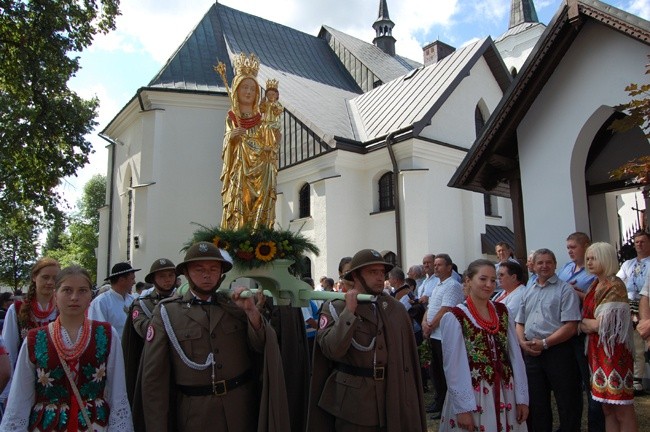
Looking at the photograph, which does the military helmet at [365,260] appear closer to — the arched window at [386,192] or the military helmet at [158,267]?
the military helmet at [158,267]

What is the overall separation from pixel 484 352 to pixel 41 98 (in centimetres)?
1539

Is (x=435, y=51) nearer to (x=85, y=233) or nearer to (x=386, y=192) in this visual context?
(x=386, y=192)

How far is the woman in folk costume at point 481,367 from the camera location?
3809 millimetres

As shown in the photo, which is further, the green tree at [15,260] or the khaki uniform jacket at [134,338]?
the green tree at [15,260]

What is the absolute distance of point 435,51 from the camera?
25.8 m

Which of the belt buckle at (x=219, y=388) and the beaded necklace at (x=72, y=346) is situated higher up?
the beaded necklace at (x=72, y=346)

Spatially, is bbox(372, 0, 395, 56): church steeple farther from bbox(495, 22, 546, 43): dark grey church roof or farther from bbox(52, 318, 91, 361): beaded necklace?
bbox(52, 318, 91, 361): beaded necklace

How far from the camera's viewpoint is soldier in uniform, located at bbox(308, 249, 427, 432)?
3.47 metres

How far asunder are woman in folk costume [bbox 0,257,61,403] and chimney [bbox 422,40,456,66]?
2335 centimetres

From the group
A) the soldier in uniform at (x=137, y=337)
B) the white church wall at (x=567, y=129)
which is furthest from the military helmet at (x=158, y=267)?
the white church wall at (x=567, y=129)

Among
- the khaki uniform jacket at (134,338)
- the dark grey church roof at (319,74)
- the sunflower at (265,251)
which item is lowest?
the khaki uniform jacket at (134,338)

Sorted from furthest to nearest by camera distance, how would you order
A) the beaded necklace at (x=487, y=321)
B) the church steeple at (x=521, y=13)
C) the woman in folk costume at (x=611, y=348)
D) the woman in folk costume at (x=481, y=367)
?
the church steeple at (x=521, y=13) → the woman in folk costume at (x=611, y=348) → the beaded necklace at (x=487, y=321) → the woman in folk costume at (x=481, y=367)

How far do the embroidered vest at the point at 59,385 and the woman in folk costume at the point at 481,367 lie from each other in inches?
91.7

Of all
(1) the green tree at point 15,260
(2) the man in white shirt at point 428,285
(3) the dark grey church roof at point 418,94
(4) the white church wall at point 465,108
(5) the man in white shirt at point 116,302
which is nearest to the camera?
(5) the man in white shirt at point 116,302
